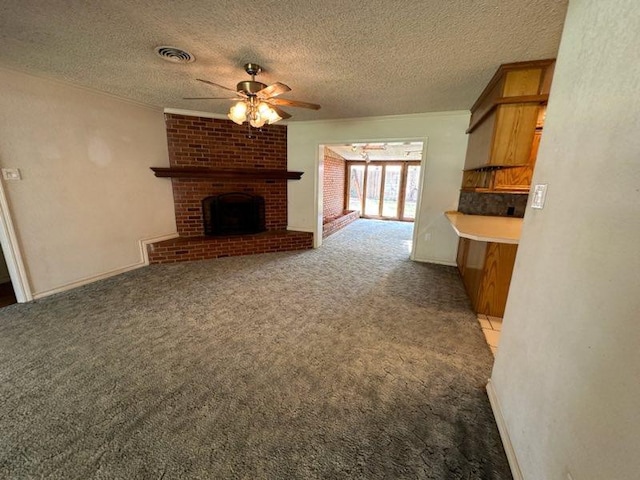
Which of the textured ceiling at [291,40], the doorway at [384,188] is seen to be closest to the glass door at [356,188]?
the doorway at [384,188]

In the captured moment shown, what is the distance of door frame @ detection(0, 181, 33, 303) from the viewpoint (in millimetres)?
2350

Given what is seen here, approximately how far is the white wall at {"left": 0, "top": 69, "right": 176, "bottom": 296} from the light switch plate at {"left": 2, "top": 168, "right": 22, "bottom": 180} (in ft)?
0.13

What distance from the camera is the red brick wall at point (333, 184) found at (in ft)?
21.6

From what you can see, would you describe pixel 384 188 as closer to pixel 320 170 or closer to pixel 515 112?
pixel 320 170

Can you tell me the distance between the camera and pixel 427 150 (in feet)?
11.9

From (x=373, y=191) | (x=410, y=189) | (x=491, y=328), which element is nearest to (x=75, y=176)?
(x=491, y=328)

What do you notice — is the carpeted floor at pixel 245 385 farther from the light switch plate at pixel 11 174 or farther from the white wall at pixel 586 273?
the light switch plate at pixel 11 174

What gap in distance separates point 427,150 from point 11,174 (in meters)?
4.61

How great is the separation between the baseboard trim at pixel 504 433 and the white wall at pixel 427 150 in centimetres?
257

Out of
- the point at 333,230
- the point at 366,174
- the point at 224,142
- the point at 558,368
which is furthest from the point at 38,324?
the point at 366,174

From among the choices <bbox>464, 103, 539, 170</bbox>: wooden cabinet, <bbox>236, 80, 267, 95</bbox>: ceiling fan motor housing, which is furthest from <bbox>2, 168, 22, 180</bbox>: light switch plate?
<bbox>464, 103, 539, 170</bbox>: wooden cabinet

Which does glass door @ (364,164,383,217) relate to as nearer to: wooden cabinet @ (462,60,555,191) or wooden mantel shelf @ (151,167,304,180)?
wooden mantel shelf @ (151,167,304,180)

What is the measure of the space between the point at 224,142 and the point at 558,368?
4.45 m

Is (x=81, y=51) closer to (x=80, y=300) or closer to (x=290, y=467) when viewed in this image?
(x=80, y=300)
